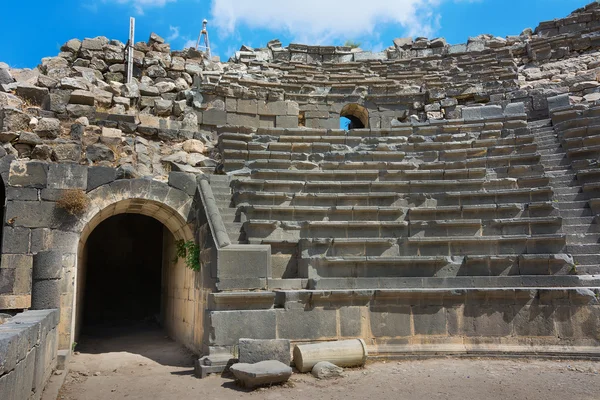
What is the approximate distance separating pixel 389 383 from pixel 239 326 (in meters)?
2.08

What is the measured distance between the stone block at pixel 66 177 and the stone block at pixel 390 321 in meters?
4.97

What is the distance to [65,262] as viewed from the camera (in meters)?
7.67

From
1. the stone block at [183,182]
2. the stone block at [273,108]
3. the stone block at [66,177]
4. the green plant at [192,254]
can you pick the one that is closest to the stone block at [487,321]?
the green plant at [192,254]

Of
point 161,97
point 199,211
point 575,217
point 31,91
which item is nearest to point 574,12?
point 575,217

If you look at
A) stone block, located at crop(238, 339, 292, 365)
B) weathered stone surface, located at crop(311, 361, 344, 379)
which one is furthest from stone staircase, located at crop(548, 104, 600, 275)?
stone block, located at crop(238, 339, 292, 365)

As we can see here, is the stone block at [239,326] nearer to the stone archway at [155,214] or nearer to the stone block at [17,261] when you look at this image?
the stone archway at [155,214]

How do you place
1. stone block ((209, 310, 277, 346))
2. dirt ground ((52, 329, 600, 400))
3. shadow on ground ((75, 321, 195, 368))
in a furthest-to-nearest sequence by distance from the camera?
shadow on ground ((75, 321, 195, 368)) < stone block ((209, 310, 277, 346)) < dirt ground ((52, 329, 600, 400))

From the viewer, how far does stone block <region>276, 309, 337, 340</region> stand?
679cm

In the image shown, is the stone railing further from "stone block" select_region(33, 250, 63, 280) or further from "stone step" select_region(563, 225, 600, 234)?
"stone step" select_region(563, 225, 600, 234)

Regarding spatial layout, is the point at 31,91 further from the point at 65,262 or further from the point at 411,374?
the point at 411,374

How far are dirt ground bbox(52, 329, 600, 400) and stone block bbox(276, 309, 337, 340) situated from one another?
27.9 inches

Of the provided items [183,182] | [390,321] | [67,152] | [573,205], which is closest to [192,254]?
[183,182]

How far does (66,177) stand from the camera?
7.98 m

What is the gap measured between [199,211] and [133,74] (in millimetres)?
6674
